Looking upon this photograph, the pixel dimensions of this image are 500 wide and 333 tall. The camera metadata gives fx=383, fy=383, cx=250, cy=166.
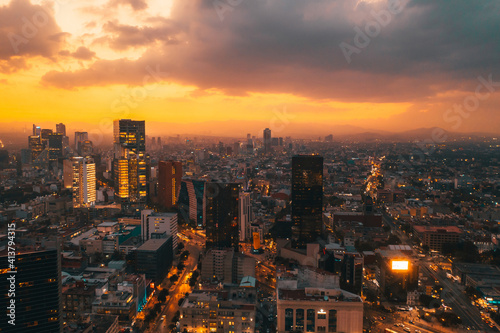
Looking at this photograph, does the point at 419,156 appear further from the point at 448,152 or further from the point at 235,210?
the point at 235,210

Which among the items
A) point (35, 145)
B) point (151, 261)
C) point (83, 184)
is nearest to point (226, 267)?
point (151, 261)

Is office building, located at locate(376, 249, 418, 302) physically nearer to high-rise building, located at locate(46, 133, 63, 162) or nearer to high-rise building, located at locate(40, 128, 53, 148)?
high-rise building, located at locate(46, 133, 63, 162)

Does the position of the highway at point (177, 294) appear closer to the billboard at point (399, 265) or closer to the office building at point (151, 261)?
the office building at point (151, 261)

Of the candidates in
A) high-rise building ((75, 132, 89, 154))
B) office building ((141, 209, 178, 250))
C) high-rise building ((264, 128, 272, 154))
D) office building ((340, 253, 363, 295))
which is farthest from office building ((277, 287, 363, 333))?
high-rise building ((75, 132, 89, 154))

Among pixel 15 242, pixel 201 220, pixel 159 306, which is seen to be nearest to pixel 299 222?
pixel 201 220

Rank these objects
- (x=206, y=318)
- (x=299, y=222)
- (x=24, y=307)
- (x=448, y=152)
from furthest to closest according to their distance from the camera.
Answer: (x=448, y=152), (x=299, y=222), (x=206, y=318), (x=24, y=307)

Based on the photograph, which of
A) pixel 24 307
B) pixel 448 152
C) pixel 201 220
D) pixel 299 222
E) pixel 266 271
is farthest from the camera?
pixel 448 152
